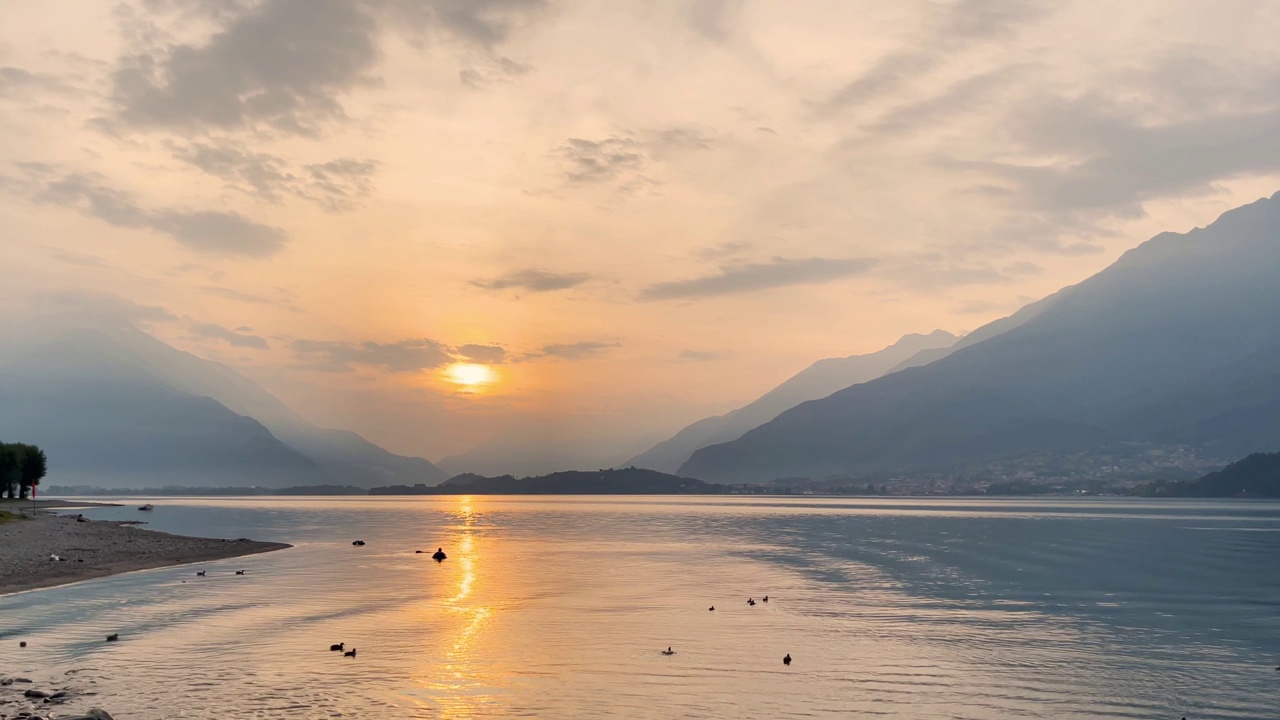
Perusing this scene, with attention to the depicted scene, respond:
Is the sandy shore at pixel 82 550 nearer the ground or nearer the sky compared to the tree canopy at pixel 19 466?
nearer the ground

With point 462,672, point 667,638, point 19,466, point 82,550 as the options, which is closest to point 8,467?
point 19,466

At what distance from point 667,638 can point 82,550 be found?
73018 mm

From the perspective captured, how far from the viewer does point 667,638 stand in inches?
2067

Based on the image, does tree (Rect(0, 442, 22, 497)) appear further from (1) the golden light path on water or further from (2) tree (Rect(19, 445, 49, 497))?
(1) the golden light path on water

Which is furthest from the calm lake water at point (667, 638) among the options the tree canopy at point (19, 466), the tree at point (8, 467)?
the tree canopy at point (19, 466)

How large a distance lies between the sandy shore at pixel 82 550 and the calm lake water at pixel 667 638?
410 cm

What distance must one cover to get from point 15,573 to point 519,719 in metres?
62.2

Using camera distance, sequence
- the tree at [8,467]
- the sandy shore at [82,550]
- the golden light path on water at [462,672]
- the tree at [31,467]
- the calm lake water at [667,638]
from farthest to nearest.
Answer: the tree at [31,467]
the tree at [8,467]
the sandy shore at [82,550]
the calm lake water at [667,638]
the golden light path on water at [462,672]

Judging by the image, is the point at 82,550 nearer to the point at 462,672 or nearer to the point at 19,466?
the point at 462,672

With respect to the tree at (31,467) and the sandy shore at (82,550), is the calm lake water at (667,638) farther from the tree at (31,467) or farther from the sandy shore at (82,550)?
the tree at (31,467)

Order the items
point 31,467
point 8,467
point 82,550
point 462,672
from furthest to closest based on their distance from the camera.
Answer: point 31,467 < point 8,467 < point 82,550 < point 462,672

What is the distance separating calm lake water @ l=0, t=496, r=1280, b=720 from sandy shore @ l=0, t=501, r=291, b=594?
13.5ft

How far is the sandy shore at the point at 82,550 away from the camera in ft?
251

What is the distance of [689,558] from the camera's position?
11169 centimetres
